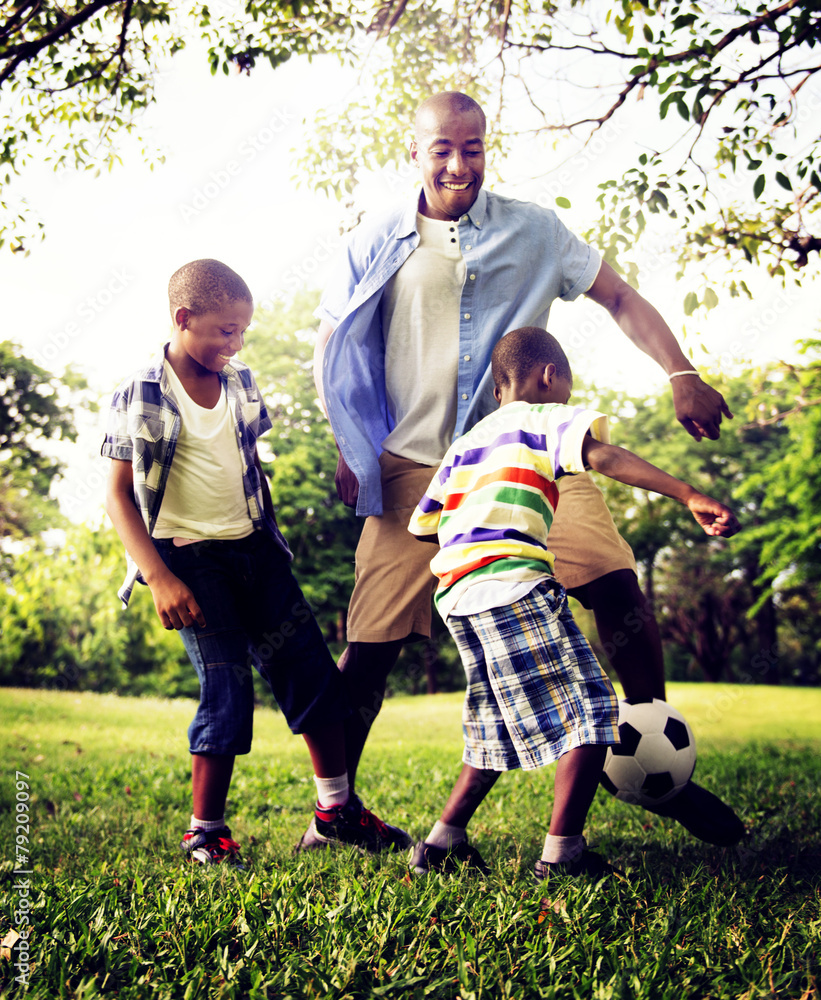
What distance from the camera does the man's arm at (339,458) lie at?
3344 millimetres

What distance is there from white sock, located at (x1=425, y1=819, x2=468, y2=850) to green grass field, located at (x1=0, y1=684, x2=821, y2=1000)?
6.5 inches

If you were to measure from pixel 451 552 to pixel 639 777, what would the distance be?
47.7 inches

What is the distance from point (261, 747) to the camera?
8.59 m

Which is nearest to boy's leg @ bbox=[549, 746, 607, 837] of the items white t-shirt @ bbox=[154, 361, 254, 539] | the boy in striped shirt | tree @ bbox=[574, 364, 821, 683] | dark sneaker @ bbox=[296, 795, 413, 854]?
the boy in striped shirt

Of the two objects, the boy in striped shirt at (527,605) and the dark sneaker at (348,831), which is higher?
the boy in striped shirt at (527,605)

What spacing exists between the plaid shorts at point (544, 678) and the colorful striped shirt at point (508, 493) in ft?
0.38

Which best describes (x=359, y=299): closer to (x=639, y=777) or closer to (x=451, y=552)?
(x=451, y=552)

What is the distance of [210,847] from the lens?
9.95 feet

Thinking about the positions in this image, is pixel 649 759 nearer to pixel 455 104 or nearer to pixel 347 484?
pixel 347 484

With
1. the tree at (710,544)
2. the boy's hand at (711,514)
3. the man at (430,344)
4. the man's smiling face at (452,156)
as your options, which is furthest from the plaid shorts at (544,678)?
the tree at (710,544)

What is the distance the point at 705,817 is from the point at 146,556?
2.30 metres

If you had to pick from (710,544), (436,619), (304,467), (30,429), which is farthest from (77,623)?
(710,544)

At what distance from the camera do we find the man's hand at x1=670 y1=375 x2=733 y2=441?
2842 millimetres

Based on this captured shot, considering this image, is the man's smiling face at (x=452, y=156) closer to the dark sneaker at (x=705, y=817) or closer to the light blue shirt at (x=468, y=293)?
the light blue shirt at (x=468, y=293)
